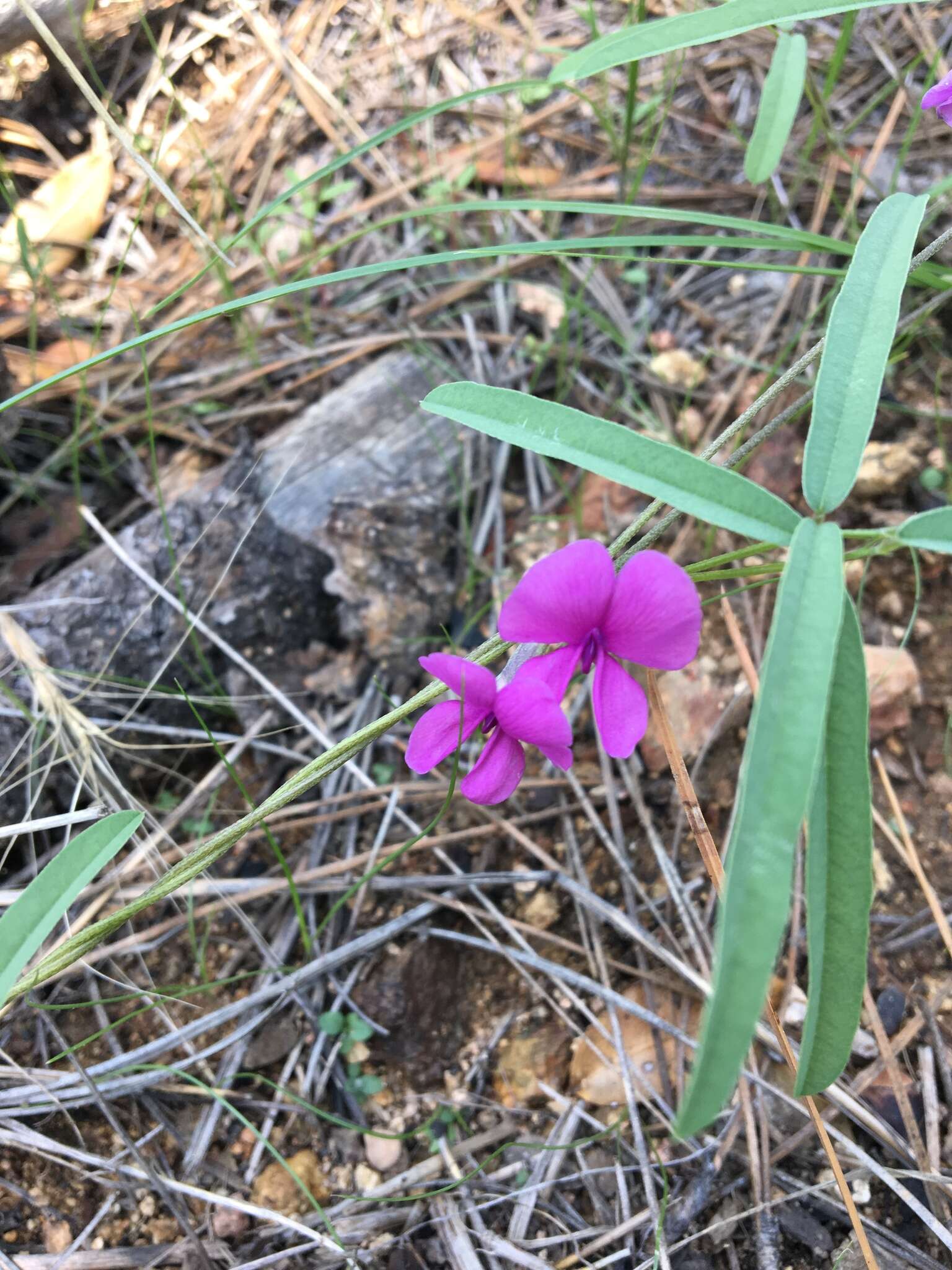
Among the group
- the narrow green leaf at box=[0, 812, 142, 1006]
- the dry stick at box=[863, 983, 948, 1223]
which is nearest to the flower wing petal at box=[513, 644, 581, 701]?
the narrow green leaf at box=[0, 812, 142, 1006]

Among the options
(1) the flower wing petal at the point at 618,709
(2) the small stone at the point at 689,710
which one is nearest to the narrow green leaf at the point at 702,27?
(1) the flower wing petal at the point at 618,709

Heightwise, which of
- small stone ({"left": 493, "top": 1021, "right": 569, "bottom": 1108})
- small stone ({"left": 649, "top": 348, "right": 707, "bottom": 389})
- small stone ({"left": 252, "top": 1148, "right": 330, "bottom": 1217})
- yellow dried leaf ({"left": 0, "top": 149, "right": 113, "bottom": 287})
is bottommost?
small stone ({"left": 493, "top": 1021, "right": 569, "bottom": 1108})

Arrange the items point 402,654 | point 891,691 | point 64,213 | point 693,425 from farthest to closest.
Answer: point 64,213 → point 693,425 → point 402,654 → point 891,691

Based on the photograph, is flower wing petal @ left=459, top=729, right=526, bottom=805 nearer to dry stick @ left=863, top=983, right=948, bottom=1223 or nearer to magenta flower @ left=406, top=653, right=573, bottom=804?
magenta flower @ left=406, top=653, right=573, bottom=804

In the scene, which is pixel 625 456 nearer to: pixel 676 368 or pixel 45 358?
pixel 676 368

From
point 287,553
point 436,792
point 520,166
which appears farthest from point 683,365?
point 436,792

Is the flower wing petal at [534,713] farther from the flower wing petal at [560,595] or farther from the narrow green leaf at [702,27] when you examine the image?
the narrow green leaf at [702,27]

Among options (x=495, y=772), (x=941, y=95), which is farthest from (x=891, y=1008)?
(x=941, y=95)
